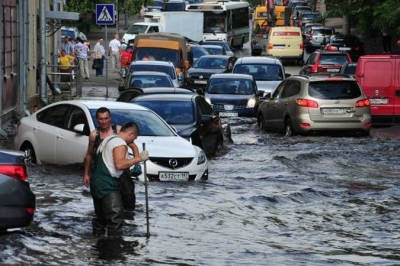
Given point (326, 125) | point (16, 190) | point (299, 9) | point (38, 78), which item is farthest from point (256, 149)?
point (299, 9)

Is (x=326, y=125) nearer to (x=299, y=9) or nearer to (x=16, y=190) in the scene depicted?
(x=16, y=190)

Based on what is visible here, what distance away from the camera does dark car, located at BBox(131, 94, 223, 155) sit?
75.4ft

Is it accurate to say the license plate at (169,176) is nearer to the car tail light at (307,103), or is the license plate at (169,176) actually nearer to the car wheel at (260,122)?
the car tail light at (307,103)

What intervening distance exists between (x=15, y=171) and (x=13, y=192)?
0.69 ft

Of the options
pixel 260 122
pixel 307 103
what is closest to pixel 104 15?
pixel 260 122

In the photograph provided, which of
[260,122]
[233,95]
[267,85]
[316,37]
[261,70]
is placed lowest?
[260,122]

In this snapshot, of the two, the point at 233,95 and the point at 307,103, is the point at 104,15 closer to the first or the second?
the point at 233,95

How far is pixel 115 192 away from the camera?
512 inches

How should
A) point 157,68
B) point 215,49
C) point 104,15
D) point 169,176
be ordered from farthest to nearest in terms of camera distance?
point 215,49, point 157,68, point 104,15, point 169,176

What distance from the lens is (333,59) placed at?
46.8 metres

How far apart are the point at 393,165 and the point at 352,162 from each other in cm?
78

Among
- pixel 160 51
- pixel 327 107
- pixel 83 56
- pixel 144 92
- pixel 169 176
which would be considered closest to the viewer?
pixel 169 176

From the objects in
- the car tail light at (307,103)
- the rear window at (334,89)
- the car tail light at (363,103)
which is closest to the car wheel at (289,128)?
the car tail light at (307,103)

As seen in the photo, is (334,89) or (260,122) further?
(260,122)
